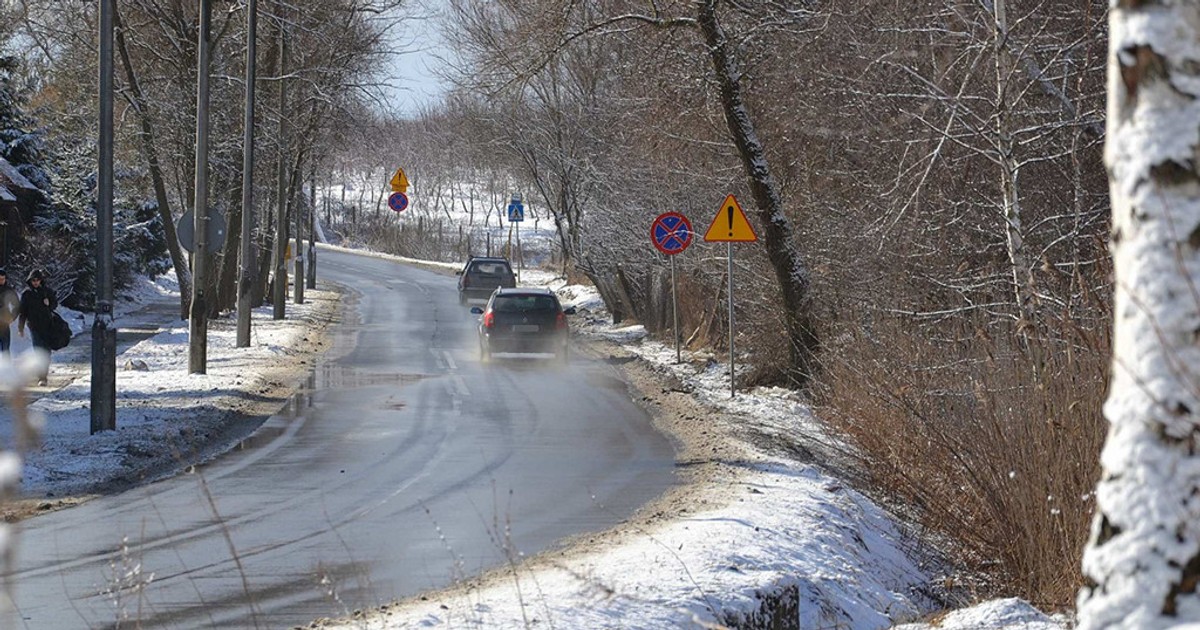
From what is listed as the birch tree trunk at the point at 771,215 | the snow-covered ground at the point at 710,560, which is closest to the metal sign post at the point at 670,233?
the birch tree trunk at the point at 771,215

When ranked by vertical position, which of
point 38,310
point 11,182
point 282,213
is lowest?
point 38,310

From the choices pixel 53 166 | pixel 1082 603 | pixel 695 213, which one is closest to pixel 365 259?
pixel 53 166

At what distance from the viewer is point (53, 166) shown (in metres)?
43.3

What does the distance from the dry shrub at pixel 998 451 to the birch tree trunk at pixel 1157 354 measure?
3.92 m

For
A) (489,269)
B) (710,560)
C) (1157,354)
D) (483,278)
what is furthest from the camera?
(489,269)

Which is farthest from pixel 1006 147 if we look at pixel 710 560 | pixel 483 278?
pixel 483 278

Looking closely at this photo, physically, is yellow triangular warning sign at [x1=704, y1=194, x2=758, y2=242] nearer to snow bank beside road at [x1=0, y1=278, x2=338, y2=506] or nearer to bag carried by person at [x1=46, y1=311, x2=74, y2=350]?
snow bank beside road at [x1=0, y1=278, x2=338, y2=506]

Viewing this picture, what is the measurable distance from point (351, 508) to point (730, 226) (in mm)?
9356

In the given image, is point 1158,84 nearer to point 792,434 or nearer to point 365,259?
point 792,434

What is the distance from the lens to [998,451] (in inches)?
358

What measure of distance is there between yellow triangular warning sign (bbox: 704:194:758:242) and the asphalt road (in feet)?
8.85

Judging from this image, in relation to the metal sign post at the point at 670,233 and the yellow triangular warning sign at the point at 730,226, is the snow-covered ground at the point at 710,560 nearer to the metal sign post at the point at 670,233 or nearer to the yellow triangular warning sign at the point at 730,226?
the yellow triangular warning sign at the point at 730,226

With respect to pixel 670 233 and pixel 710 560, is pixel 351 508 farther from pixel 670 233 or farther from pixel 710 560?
pixel 670 233

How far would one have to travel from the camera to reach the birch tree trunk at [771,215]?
816 inches
